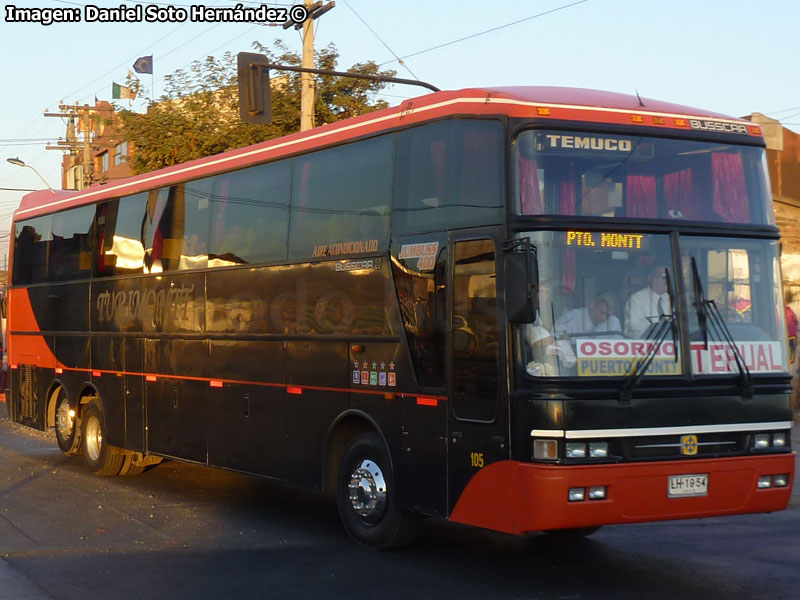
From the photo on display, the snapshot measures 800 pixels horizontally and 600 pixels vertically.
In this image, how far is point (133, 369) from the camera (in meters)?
14.2

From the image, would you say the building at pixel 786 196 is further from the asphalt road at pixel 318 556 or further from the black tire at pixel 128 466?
the black tire at pixel 128 466

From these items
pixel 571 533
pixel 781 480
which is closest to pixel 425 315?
pixel 571 533

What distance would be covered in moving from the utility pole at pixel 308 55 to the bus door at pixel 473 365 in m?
13.2

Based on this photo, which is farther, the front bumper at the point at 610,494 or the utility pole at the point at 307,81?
the utility pole at the point at 307,81

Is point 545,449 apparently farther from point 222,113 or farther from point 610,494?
point 222,113

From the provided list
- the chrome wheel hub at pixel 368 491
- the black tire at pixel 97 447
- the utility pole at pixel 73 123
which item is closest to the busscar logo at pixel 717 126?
the chrome wheel hub at pixel 368 491

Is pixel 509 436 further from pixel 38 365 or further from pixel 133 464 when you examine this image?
pixel 38 365

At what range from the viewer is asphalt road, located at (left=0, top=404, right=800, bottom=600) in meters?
8.20

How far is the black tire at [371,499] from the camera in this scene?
31.3 ft

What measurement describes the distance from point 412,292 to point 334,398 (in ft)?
5.09

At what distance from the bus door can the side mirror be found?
46 centimetres

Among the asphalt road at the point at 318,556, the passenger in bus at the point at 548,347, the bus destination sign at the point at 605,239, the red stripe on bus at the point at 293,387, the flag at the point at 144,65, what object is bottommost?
the asphalt road at the point at 318,556

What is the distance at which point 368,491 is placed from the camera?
9805 millimetres

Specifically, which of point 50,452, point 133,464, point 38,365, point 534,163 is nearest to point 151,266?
point 133,464
